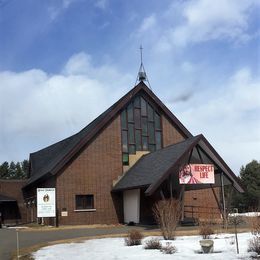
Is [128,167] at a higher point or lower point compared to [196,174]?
higher

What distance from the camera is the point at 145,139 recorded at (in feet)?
123

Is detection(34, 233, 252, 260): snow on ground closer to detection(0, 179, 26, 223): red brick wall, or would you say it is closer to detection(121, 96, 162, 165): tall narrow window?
detection(121, 96, 162, 165): tall narrow window

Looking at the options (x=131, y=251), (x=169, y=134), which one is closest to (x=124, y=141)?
(x=169, y=134)

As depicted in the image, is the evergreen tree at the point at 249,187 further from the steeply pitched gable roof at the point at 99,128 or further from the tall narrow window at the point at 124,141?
the tall narrow window at the point at 124,141

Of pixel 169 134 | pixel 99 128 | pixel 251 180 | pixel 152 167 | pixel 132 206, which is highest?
pixel 99 128

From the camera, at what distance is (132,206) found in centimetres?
3388

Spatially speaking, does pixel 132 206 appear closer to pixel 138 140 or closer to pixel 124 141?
pixel 124 141

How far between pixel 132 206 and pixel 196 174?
20.6 feet

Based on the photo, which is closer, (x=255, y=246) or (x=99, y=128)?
(x=255, y=246)

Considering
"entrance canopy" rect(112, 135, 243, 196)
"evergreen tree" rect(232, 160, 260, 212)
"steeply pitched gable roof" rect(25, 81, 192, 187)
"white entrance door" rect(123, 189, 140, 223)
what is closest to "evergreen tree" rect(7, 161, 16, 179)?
"evergreen tree" rect(232, 160, 260, 212)

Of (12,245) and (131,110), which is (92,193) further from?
(12,245)

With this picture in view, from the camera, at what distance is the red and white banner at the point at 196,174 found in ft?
95.8

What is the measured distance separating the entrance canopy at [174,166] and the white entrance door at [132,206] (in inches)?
36.1

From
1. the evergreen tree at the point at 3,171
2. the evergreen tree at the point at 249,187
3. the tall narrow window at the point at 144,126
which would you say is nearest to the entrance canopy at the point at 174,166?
the tall narrow window at the point at 144,126
